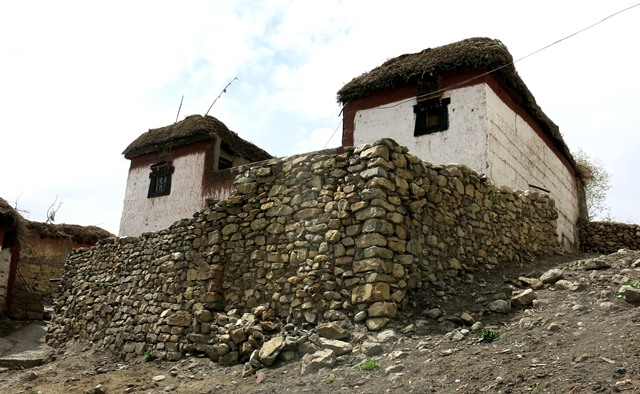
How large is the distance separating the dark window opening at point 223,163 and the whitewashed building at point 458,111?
15.9 feet

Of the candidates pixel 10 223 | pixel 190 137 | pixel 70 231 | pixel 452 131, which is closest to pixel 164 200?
pixel 190 137

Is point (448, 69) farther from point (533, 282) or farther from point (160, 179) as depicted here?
point (160, 179)

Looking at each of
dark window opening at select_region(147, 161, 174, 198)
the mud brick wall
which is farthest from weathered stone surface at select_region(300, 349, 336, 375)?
the mud brick wall

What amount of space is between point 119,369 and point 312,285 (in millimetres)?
3692

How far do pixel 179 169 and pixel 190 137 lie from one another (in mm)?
1102

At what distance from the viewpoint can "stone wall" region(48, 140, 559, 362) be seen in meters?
6.83

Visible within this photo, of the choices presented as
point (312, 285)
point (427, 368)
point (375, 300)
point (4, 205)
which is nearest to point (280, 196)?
point (312, 285)

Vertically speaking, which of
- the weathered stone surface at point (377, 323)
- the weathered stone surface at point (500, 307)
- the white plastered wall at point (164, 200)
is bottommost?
the weathered stone surface at point (377, 323)

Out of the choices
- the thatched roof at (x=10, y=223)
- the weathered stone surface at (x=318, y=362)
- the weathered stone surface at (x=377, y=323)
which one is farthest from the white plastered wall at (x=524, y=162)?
the thatched roof at (x=10, y=223)

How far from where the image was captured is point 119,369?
8453 mm

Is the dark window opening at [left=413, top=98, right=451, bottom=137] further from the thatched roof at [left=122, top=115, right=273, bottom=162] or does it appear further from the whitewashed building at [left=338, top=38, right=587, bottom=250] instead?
the thatched roof at [left=122, top=115, right=273, bottom=162]

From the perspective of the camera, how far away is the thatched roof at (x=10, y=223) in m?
17.1

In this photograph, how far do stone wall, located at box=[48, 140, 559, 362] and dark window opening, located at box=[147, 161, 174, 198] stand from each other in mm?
7541

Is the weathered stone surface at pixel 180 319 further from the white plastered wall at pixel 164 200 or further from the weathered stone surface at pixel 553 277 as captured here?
the white plastered wall at pixel 164 200
